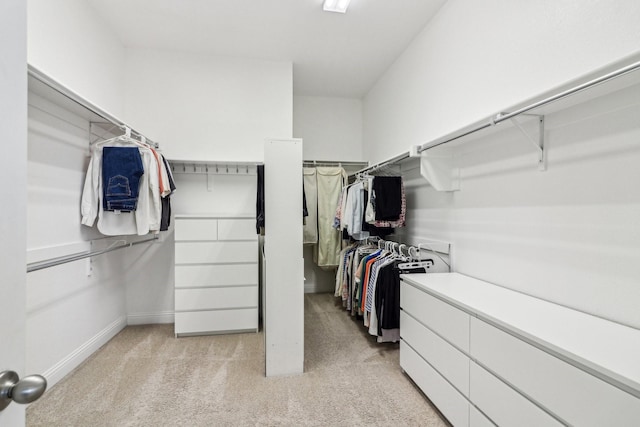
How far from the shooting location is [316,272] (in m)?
4.39

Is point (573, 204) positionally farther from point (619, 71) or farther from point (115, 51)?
point (115, 51)

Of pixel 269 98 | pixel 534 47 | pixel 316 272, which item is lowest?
pixel 316 272

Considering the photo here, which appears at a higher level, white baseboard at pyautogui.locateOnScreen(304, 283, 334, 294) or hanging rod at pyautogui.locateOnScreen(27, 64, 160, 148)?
hanging rod at pyautogui.locateOnScreen(27, 64, 160, 148)

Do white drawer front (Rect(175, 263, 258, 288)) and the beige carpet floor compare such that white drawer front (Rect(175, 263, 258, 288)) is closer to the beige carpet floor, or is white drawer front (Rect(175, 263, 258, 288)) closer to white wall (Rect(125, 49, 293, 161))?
the beige carpet floor

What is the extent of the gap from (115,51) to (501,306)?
3.96 meters

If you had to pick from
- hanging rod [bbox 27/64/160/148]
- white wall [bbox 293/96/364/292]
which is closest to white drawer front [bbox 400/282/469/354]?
white wall [bbox 293/96/364/292]

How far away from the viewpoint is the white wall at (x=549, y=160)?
126cm

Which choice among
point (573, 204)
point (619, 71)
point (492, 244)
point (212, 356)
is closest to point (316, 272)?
point (212, 356)

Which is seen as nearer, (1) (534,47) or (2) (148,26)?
(1) (534,47)

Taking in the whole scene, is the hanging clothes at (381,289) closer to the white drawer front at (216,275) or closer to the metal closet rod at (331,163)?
the white drawer front at (216,275)

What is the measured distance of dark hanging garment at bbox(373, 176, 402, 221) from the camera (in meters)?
2.81

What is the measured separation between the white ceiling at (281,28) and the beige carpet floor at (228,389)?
3016 mm

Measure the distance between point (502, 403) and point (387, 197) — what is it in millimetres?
1835

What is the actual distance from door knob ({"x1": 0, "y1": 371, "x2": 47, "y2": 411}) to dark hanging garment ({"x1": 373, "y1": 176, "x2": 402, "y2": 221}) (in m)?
2.54
